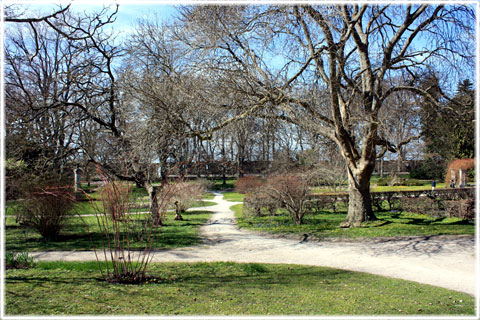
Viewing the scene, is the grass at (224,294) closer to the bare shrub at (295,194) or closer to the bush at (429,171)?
the bare shrub at (295,194)

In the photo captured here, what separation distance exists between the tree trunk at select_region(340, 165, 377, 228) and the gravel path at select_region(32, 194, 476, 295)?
2.29m

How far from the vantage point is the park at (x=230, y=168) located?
→ 5535mm

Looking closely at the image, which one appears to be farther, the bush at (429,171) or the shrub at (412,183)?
the bush at (429,171)

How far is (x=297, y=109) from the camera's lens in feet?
38.7

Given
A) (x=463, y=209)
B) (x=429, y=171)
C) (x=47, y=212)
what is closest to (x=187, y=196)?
(x=47, y=212)

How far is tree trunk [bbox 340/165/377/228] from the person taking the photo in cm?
1327

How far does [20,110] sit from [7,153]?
2.44m

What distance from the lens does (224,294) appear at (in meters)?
5.48

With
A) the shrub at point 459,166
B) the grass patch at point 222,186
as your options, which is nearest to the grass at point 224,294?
the shrub at point 459,166

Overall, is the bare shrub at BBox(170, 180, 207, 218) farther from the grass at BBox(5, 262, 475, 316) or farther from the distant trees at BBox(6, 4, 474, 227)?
the grass at BBox(5, 262, 475, 316)

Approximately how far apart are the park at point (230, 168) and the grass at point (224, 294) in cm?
4

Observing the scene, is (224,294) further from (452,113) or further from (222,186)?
(222,186)

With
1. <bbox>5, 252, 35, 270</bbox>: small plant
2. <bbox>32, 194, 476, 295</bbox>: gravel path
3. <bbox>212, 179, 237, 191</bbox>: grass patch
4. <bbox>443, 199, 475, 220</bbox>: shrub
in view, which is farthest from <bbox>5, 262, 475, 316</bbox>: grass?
<bbox>212, 179, 237, 191</bbox>: grass patch

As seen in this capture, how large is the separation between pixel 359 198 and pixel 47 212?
10.7m
